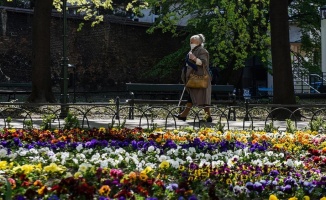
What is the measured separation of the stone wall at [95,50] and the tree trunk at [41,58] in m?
11.0

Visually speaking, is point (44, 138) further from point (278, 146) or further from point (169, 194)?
point (169, 194)

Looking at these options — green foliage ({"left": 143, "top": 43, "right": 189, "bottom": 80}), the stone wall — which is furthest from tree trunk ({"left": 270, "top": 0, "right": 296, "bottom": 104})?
the stone wall

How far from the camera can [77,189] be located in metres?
5.37

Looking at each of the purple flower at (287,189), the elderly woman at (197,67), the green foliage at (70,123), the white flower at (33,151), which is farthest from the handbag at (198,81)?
the purple flower at (287,189)

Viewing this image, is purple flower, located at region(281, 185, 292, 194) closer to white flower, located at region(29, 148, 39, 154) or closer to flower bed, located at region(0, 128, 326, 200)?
flower bed, located at region(0, 128, 326, 200)

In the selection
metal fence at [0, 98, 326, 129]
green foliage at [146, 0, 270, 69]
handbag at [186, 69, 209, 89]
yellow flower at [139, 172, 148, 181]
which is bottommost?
yellow flower at [139, 172, 148, 181]

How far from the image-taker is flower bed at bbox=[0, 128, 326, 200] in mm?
5754

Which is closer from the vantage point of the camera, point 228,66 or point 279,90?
point 279,90

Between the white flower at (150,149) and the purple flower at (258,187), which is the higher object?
the white flower at (150,149)

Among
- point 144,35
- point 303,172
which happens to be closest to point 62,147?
point 303,172

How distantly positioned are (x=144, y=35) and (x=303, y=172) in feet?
94.5

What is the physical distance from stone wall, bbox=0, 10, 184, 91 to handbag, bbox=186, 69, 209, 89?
1769cm

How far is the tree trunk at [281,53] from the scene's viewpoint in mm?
17016

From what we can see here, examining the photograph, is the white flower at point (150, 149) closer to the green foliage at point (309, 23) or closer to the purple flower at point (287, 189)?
the purple flower at point (287, 189)
